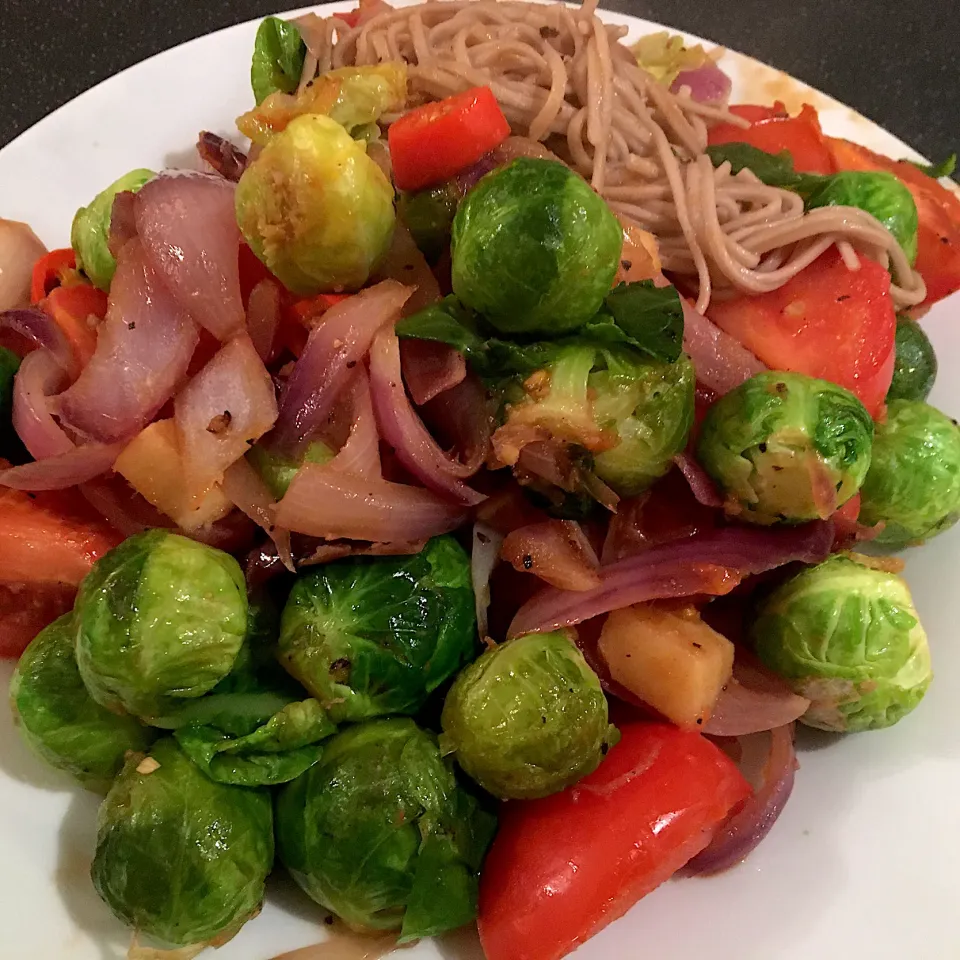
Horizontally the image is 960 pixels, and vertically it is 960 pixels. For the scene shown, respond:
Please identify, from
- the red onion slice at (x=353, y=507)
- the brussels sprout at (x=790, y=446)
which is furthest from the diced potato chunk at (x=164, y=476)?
the brussels sprout at (x=790, y=446)

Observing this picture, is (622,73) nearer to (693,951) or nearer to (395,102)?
(395,102)

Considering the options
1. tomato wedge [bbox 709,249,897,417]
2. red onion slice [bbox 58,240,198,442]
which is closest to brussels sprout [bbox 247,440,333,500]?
red onion slice [bbox 58,240,198,442]

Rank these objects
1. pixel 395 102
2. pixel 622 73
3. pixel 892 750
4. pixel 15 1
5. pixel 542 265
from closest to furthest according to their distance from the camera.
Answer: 1. pixel 542 265
2. pixel 892 750
3. pixel 395 102
4. pixel 622 73
5. pixel 15 1

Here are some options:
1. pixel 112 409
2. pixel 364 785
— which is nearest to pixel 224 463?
pixel 112 409

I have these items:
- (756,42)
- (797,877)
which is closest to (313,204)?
(797,877)

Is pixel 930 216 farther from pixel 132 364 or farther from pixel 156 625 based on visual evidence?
pixel 156 625
